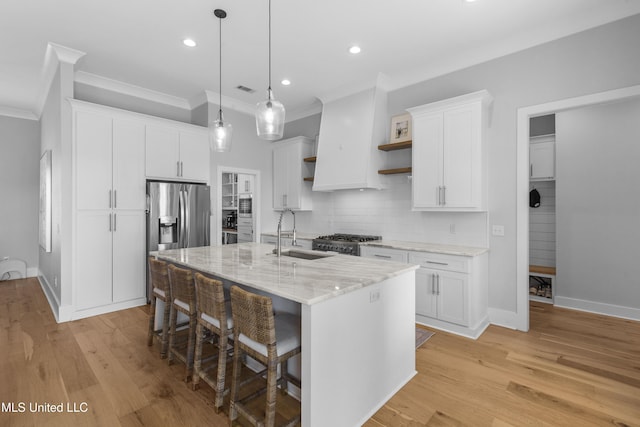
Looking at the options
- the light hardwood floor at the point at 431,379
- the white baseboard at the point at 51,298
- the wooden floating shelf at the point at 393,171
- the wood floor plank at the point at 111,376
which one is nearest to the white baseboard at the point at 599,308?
the light hardwood floor at the point at 431,379

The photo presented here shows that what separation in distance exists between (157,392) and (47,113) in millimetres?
4529

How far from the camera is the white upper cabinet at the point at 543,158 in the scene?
4270 millimetres

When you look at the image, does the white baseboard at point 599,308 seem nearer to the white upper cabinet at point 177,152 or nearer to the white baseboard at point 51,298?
the white upper cabinet at point 177,152

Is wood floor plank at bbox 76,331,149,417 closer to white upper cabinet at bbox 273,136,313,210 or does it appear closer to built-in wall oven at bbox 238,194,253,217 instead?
white upper cabinet at bbox 273,136,313,210

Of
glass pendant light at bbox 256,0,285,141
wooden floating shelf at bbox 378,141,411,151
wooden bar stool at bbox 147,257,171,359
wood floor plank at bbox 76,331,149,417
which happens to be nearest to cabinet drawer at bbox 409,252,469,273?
wooden floating shelf at bbox 378,141,411,151

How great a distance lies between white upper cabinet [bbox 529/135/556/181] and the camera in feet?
14.0

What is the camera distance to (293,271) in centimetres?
218

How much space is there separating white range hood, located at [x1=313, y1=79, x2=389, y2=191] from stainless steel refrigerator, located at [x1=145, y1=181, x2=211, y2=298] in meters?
1.72

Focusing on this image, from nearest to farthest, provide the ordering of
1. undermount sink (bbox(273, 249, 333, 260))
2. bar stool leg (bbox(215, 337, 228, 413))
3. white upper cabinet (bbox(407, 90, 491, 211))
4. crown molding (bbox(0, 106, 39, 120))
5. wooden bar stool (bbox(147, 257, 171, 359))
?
bar stool leg (bbox(215, 337, 228, 413)), wooden bar stool (bbox(147, 257, 171, 359)), undermount sink (bbox(273, 249, 333, 260)), white upper cabinet (bbox(407, 90, 491, 211)), crown molding (bbox(0, 106, 39, 120))

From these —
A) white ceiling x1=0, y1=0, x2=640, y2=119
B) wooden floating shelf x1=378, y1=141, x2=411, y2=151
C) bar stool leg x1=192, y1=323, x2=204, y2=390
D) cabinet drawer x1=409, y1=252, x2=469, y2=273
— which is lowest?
bar stool leg x1=192, y1=323, x2=204, y2=390

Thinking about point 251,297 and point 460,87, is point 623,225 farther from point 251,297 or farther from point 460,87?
point 251,297

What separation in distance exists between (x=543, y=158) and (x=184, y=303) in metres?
4.79

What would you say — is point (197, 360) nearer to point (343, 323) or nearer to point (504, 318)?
point (343, 323)

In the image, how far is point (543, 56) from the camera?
3158 millimetres
